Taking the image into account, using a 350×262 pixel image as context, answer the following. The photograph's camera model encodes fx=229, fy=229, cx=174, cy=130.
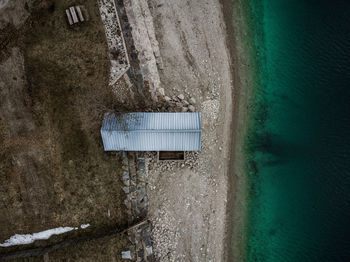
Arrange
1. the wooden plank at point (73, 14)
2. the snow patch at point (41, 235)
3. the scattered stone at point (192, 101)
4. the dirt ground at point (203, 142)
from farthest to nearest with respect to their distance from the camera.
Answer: the scattered stone at point (192, 101) → the dirt ground at point (203, 142) → the snow patch at point (41, 235) → the wooden plank at point (73, 14)

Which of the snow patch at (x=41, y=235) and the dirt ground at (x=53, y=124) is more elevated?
the dirt ground at (x=53, y=124)

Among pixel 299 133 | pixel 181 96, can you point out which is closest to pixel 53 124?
pixel 181 96

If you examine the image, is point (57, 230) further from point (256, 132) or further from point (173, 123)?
point (256, 132)

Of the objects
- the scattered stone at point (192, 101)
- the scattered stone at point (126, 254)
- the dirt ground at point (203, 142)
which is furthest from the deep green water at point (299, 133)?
the scattered stone at point (126, 254)

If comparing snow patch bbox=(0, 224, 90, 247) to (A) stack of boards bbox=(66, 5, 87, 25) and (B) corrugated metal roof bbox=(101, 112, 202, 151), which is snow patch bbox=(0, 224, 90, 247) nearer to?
(B) corrugated metal roof bbox=(101, 112, 202, 151)

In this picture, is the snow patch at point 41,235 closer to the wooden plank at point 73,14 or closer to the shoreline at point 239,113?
the shoreline at point 239,113

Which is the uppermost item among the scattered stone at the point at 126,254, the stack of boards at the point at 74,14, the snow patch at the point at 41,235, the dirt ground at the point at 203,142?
the stack of boards at the point at 74,14

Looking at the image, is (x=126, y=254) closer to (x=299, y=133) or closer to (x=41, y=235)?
(x=41, y=235)
